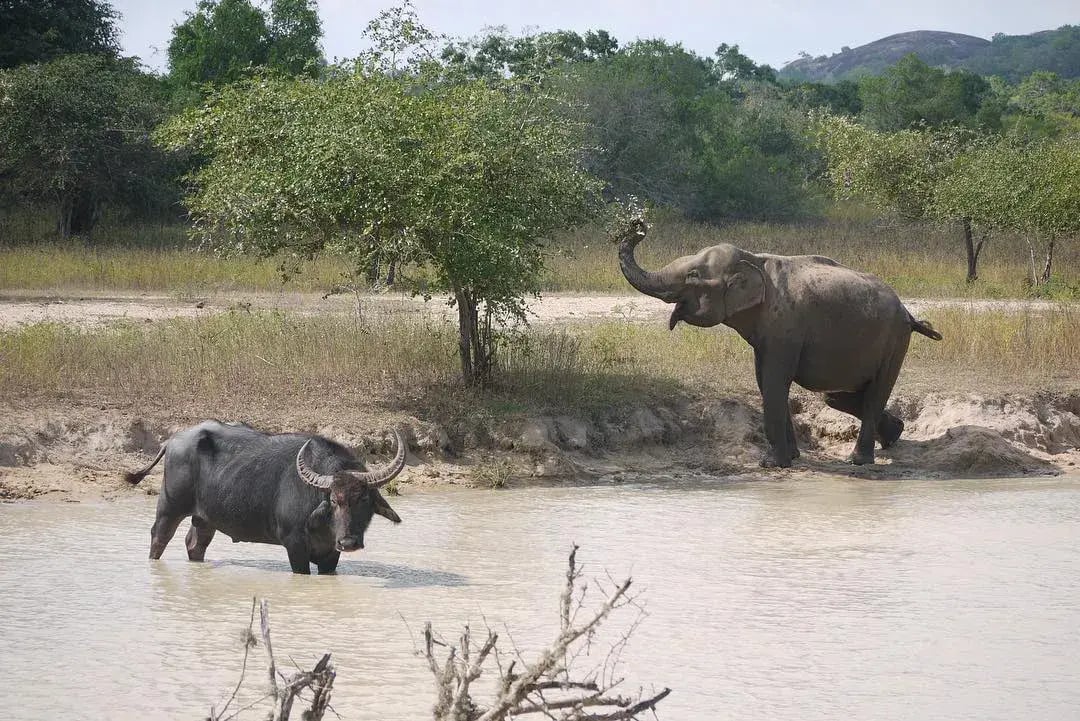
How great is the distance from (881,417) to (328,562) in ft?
24.9

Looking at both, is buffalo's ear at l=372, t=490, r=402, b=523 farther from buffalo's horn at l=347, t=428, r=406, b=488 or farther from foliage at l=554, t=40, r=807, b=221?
foliage at l=554, t=40, r=807, b=221

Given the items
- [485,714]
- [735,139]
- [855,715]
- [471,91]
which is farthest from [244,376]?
[735,139]

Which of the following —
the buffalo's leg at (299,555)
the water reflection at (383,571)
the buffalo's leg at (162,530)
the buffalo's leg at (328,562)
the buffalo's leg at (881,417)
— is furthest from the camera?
the buffalo's leg at (881,417)

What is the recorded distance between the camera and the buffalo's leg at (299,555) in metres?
9.00

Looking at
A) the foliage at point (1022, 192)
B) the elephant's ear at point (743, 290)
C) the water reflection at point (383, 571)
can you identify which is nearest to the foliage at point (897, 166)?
the foliage at point (1022, 192)

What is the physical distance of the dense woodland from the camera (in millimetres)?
13734

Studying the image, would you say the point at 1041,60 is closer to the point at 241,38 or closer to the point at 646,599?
the point at 241,38

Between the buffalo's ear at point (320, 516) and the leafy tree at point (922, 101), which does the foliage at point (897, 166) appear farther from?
the buffalo's ear at point (320, 516)

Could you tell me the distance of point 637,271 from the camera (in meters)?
14.3

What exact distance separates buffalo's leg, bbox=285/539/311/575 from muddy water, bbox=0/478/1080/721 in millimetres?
84

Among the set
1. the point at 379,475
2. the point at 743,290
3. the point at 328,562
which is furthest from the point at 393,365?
the point at 379,475

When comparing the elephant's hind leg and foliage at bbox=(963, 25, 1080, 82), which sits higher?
foliage at bbox=(963, 25, 1080, 82)

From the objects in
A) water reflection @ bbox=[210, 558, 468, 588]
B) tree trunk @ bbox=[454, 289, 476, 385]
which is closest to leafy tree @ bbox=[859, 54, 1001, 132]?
tree trunk @ bbox=[454, 289, 476, 385]

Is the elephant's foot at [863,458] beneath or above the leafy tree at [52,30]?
beneath
